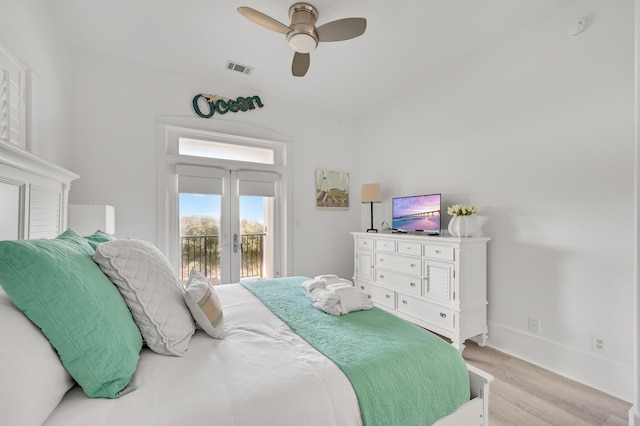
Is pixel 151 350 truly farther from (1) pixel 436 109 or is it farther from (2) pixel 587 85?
(1) pixel 436 109

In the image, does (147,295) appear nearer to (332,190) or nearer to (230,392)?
(230,392)

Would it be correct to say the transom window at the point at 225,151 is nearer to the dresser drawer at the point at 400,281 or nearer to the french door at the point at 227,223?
the french door at the point at 227,223

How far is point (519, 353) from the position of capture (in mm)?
2479

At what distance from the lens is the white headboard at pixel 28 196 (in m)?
1.20

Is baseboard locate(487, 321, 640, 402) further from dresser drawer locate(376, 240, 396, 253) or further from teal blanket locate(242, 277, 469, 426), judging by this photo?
teal blanket locate(242, 277, 469, 426)

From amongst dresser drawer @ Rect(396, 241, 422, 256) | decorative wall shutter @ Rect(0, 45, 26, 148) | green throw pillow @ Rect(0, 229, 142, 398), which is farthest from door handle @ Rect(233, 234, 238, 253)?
green throw pillow @ Rect(0, 229, 142, 398)

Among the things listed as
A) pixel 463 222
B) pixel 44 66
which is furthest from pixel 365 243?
pixel 44 66

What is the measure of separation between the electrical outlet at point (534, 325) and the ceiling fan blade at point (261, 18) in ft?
10.3

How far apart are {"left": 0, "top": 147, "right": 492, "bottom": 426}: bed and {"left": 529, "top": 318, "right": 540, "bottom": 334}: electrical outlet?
1630 mm

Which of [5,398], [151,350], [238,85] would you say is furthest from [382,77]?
[5,398]

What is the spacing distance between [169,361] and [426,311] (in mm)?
2427

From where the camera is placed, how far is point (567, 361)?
7.16 ft

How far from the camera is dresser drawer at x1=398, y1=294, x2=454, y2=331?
2.57 m

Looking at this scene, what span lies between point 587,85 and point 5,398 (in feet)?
11.1
